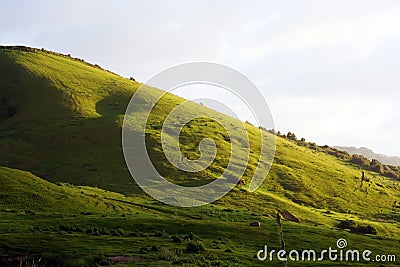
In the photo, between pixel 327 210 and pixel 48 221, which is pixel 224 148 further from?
pixel 48 221

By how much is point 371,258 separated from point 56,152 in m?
52.6

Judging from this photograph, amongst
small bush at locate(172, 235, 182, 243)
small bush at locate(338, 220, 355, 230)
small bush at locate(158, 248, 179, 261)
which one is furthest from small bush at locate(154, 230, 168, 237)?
small bush at locate(338, 220, 355, 230)

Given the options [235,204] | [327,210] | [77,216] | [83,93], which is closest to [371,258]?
[77,216]

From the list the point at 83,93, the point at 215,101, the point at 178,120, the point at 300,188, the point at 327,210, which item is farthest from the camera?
the point at 83,93

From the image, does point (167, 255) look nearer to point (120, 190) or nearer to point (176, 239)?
point (176, 239)

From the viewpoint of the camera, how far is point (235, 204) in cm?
6800

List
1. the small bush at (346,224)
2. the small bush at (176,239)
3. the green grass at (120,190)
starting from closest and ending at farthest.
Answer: the green grass at (120,190)
the small bush at (176,239)
the small bush at (346,224)

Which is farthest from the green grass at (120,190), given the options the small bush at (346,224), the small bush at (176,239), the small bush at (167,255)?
the small bush at (346,224)

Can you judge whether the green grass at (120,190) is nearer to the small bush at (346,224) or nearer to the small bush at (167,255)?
the small bush at (167,255)

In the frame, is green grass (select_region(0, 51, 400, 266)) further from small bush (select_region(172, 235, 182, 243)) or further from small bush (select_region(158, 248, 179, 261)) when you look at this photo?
small bush (select_region(172, 235, 182, 243))

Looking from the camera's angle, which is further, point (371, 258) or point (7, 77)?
point (7, 77)

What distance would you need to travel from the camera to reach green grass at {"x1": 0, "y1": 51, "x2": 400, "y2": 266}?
3609cm

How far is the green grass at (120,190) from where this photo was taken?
36.1 metres

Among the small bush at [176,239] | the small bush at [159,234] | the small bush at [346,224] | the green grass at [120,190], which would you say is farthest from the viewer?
the small bush at [346,224]
